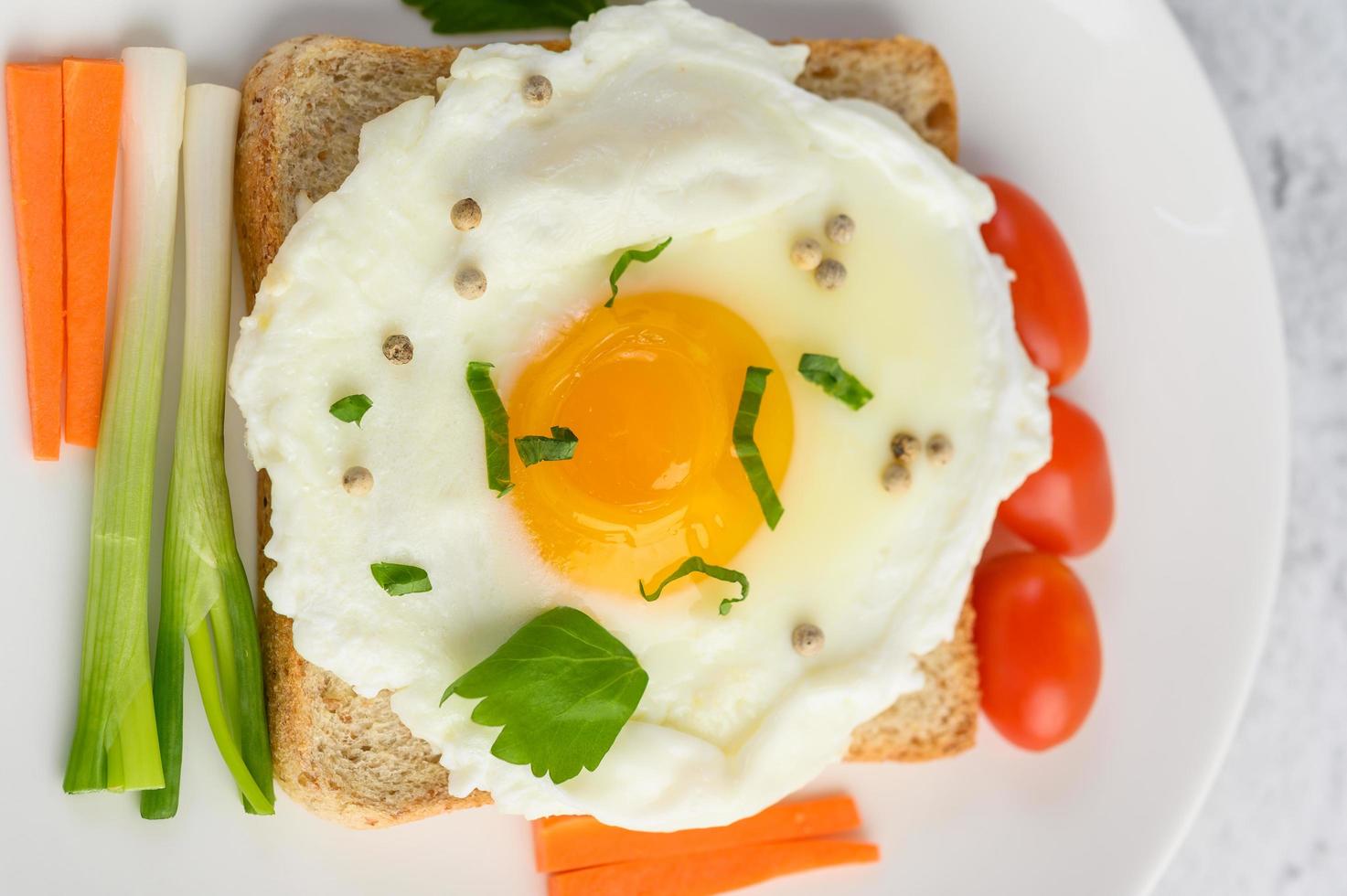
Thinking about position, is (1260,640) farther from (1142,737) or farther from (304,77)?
(304,77)

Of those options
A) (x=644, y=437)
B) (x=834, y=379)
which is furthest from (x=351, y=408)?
(x=834, y=379)

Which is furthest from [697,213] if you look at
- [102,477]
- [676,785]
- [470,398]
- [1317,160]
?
[1317,160]

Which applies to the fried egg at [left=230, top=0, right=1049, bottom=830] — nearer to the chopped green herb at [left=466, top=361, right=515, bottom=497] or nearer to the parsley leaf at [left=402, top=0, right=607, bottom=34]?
the chopped green herb at [left=466, top=361, right=515, bottom=497]

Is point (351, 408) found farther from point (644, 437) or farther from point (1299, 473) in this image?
point (1299, 473)

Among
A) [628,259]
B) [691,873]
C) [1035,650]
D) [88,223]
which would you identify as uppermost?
[628,259]

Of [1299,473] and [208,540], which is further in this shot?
[1299,473]

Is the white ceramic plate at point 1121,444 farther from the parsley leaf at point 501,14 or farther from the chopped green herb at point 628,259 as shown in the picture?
the chopped green herb at point 628,259
